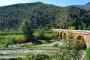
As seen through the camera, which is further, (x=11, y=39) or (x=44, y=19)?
(x=44, y=19)

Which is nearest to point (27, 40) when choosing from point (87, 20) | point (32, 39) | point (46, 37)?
point (32, 39)

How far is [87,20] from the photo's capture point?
8025 centimetres

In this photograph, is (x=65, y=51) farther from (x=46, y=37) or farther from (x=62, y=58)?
(x=46, y=37)

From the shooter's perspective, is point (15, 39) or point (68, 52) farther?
point (15, 39)

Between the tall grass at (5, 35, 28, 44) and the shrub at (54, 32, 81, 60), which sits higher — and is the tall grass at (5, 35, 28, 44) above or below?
below

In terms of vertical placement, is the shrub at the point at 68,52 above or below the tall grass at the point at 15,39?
above

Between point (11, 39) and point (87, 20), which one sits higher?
point (87, 20)

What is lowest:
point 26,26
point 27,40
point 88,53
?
point 27,40

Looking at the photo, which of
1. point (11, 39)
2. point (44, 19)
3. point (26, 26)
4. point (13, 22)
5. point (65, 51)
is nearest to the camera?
point (65, 51)

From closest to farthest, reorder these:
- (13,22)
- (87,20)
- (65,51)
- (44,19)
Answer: (65,51)
(13,22)
(87,20)
(44,19)

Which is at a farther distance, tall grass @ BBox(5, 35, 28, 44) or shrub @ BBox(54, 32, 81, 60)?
tall grass @ BBox(5, 35, 28, 44)

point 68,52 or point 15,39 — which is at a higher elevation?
point 68,52

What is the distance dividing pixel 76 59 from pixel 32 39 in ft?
105

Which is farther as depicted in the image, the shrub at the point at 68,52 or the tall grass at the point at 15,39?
the tall grass at the point at 15,39
